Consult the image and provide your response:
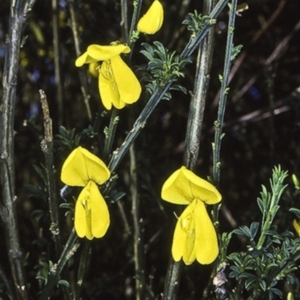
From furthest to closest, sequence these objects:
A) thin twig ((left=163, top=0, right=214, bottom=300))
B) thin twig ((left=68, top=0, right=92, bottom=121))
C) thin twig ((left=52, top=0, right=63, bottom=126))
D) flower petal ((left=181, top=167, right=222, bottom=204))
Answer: thin twig ((left=52, top=0, right=63, bottom=126)), thin twig ((left=68, top=0, right=92, bottom=121)), thin twig ((left=163, top=0, right=214, bottom=300)), flower petal ((left=181, top=167, right=222, bottom=204))

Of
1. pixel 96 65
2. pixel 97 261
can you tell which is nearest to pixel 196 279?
pixel 97 261

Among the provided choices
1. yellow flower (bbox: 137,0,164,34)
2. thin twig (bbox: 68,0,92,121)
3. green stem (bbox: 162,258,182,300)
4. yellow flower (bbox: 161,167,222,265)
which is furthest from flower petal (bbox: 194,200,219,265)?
thin twig (bbox: 68,0,92,121)

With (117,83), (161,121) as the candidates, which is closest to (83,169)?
(117,83)

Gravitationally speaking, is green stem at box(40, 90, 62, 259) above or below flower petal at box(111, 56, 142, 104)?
below

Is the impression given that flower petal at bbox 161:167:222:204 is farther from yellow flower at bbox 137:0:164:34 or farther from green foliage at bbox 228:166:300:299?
yellow flower at bbox 137:0:164:34

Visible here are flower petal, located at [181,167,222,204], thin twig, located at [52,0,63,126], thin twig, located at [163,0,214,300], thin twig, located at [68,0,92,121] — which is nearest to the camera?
flower petal, located at [181,167,222,204]

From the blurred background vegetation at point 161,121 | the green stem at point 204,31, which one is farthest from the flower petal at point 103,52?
the blurred background vegetation at point 161,121

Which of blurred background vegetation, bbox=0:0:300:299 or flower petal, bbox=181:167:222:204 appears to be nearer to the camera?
flower petal, bbox=181:167:222:204

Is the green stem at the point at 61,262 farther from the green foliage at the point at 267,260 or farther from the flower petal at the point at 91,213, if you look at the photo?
the green foliage at the point at 267,260
